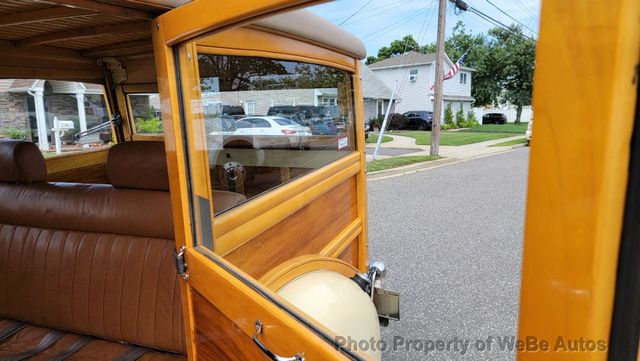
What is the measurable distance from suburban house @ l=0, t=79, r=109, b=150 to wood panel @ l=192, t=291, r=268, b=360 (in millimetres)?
2847

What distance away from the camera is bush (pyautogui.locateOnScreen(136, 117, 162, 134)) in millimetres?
4219

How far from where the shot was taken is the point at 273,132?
241 centimetres

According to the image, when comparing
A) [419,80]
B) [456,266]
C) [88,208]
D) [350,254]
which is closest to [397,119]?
[456,266]

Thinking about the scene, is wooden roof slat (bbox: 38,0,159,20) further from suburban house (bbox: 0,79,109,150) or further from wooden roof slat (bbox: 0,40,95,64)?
suburban house (bbox: 0,79,109,150)

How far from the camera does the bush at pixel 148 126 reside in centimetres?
422

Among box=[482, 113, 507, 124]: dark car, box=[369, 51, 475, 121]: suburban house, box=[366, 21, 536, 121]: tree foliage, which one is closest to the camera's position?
box=[366, 21, 536, 121]: tree foliage

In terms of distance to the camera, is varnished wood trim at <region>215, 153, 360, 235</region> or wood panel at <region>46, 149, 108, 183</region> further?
wood panel at <region>46, 149, 108, 183</region>

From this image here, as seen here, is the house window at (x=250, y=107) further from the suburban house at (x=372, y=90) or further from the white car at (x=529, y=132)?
the white car at (x=529, y=132)

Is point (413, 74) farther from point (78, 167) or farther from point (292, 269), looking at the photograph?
point (78, 167)

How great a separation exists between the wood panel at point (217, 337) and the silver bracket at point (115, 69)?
10.6ft

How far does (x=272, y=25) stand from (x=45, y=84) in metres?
2.86

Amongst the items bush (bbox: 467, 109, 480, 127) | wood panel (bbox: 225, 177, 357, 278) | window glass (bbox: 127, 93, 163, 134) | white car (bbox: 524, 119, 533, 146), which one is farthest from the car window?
window glass (bbox: 127, 93, 163, 134)

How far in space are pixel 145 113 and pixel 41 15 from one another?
8.00ft

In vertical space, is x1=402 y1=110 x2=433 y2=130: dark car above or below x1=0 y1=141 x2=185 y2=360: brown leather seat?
above
